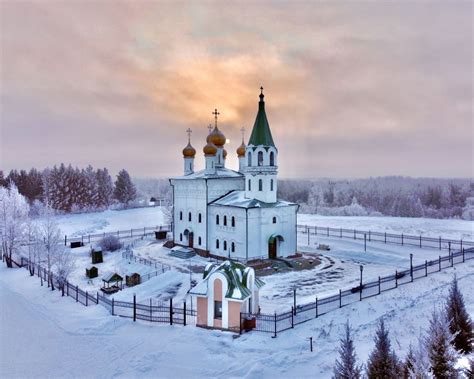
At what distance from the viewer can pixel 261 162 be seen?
3080 centimetres

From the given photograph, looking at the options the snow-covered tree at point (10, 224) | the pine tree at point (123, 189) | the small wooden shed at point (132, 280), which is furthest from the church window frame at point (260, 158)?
the pine tree at point (123, 189)

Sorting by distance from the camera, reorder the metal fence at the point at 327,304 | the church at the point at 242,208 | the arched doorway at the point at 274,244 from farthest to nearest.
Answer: the arched doorway at the point at 274,244 → the church at the point at 242,208 → the metal fence at the point at 327,304

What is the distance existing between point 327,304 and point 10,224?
2617 centimetres

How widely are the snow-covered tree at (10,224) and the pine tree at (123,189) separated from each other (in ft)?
176

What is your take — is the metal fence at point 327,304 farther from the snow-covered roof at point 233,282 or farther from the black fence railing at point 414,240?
the black fence railing at point 414,240

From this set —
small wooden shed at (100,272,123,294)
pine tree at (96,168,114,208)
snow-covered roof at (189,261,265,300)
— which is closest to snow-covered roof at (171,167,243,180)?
small wooden shed at (100,272,123,294)

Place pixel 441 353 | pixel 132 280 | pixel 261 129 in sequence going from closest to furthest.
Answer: pixel 441 353 → pixel 132 280 → pixel 261 129

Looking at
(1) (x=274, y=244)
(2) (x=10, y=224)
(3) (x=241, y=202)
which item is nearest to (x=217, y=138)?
(3) (x=241, y=202)

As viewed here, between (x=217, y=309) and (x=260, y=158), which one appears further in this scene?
(x=260, y=158)

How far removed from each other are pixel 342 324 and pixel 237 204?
50.3 ft

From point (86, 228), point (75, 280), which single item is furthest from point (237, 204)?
point (86, 228)

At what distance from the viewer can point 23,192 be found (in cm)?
7738

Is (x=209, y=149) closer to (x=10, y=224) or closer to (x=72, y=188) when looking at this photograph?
(x=10, y=224)

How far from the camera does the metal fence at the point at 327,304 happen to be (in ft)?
52.5
